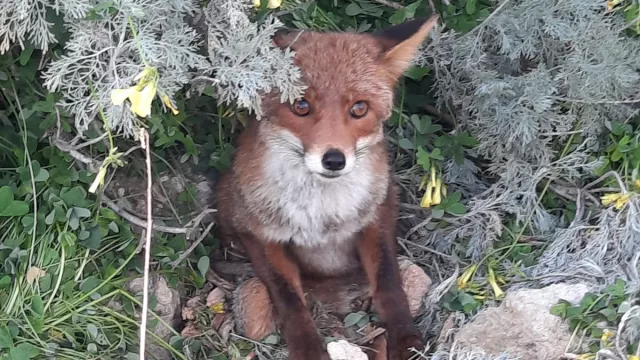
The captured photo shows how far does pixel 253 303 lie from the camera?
115 inches

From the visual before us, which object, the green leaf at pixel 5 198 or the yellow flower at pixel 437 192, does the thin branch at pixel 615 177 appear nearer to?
the yellow flower at pixel 437 192

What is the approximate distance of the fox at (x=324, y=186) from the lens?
2604mm

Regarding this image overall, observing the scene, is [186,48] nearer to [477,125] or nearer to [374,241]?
[374,241]

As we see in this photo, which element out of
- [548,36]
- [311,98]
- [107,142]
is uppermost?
[548,36]

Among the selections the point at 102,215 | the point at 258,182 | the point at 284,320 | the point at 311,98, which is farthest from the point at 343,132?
the point at 102,215

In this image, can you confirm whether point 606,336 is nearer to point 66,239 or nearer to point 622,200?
point 622,200

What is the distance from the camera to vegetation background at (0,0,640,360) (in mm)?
2434

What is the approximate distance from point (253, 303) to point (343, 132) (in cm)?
71

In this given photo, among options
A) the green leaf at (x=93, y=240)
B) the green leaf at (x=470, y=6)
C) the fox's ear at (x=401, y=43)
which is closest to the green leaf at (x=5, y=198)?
the green leaf at (x=93, y=240)

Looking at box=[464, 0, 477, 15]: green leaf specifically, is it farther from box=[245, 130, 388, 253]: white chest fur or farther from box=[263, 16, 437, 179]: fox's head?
box=[245, 130, 388, 253]: white chest fur

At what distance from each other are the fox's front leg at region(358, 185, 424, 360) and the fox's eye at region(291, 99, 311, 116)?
0.53m

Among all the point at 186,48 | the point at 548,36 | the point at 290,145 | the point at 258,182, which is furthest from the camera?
the point at 548,36

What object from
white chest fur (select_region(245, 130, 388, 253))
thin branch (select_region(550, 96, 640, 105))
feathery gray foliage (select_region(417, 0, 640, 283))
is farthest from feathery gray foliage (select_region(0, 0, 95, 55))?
thin branch (select_region(550, 96, 640, 105))

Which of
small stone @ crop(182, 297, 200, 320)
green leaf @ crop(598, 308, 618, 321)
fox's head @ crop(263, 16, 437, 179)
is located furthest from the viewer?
small stone @ crop(182, 297, 200, 320)
